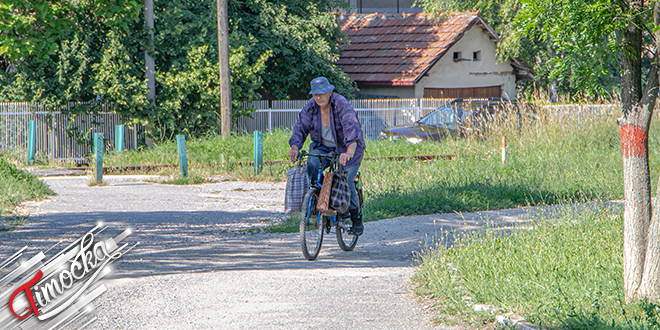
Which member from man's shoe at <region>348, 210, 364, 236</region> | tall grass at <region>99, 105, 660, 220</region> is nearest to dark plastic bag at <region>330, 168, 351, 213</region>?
man's shoe at <region>348, 210, 364, 236</region>

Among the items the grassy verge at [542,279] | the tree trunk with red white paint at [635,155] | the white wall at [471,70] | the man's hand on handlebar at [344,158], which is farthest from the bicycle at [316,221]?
the white wall at [471,70]

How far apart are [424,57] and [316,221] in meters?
19.3

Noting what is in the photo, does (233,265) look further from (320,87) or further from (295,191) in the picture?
(320,87)

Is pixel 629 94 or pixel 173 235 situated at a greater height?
pixel 629 94

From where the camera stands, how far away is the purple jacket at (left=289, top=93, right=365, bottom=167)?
22.6ft

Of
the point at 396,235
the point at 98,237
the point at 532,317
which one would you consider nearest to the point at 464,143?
the point at 396,235

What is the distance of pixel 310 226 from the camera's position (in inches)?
274

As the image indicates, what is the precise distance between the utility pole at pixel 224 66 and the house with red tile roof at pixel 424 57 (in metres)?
Result: 7.03

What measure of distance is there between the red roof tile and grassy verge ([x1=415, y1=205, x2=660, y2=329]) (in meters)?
18.3

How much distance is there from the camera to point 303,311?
5023mm

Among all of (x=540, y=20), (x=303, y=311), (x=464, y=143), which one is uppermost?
(x=540, y=20)

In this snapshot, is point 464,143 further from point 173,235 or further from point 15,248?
point 15,248

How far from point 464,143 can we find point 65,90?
10.7m

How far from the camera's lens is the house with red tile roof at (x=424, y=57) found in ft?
83.2
